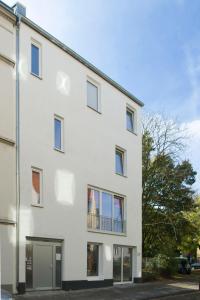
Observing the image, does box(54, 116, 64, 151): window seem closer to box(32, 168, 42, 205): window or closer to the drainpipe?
box(32, 168, 42, 205): window

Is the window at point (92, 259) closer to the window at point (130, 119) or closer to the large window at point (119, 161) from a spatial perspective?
the large window at point (119, 161)

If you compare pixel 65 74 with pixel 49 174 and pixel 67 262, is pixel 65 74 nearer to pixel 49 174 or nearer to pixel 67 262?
pixel 49 174

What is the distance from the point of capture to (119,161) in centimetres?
2494

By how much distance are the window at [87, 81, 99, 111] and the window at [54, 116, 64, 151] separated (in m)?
2.58

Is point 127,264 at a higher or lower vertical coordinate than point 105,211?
lower

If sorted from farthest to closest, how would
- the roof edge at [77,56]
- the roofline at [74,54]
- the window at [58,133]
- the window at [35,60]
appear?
the window at [58,133], the window at [35,60], the roof edge at [77,56], the roofline at [74,54]

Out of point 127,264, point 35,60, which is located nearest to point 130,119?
point 127,264

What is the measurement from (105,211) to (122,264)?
307cm

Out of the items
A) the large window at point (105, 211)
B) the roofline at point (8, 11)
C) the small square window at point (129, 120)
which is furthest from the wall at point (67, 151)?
the small square window at point (129, 120)

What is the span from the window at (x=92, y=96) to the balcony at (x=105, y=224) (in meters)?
5.20

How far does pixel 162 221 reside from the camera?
36906 millimetres

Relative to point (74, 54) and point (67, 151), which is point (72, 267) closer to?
point (67, 151)

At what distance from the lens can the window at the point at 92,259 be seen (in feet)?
69.5

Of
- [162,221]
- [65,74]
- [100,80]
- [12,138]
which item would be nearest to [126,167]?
[100,80]
